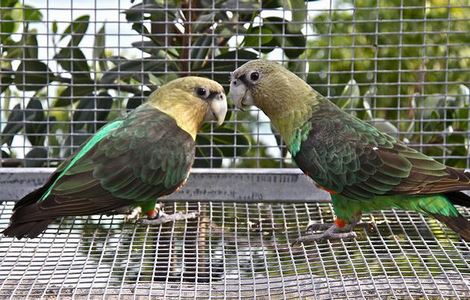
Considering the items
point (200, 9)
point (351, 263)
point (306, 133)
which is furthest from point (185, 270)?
point (200, 9)

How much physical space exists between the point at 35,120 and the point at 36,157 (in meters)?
0.19

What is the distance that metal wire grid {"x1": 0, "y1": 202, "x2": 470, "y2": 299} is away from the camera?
9.02 feet

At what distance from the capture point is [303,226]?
3.56 meters

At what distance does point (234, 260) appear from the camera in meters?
3.08

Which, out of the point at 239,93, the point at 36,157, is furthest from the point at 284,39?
the point at 36,157

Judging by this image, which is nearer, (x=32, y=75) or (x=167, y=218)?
(x=167, y=218)

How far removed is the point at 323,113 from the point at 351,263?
77 centimetres

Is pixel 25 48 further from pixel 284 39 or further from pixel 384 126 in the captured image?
pixel 384 126

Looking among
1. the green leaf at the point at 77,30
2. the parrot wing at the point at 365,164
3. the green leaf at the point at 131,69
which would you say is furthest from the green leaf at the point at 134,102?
the parrot wing at the point at 365,164

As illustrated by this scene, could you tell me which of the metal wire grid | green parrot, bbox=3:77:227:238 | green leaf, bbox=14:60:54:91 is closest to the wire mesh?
green leaf, bbox=14:60:54:91

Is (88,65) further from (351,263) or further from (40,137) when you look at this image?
(351,263)

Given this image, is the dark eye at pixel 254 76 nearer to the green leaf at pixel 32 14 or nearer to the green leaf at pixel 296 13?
the green leaf at pixel 296 13

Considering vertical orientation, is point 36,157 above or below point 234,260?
above

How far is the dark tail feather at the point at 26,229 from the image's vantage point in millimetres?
3115
